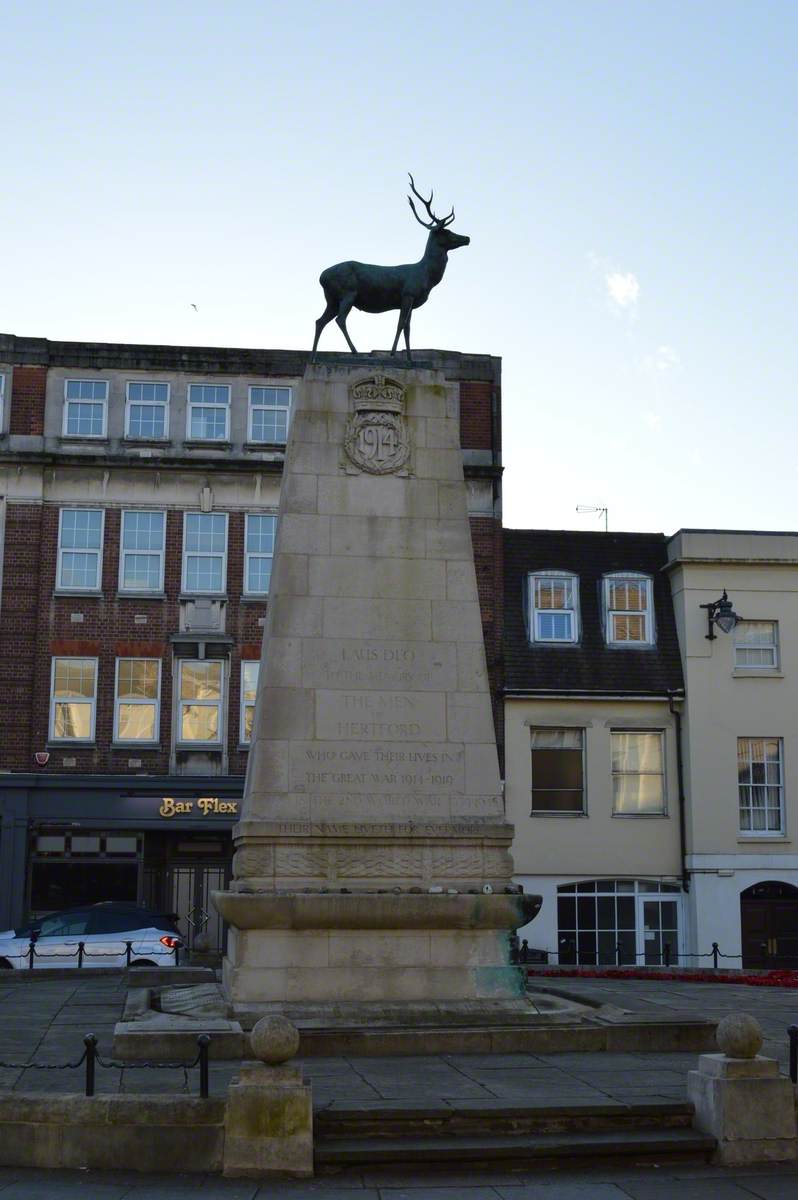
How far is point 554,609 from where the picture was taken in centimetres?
3856

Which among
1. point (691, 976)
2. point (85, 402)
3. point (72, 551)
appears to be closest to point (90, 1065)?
point (691, 976)

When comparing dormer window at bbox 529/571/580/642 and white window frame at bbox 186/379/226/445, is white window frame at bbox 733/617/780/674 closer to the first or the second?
dormer window at bbox 529/571/580/642

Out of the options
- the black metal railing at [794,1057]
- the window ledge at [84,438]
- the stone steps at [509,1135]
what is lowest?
the stone steps at [509,1135]

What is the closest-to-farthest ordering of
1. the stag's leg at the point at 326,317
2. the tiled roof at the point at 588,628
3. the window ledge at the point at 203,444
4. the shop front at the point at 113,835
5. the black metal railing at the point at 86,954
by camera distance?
the stag's leg at the point at 326,317 → the black metal railing at the point at 86,954 → the shop front at the point at 113,835 → the tiled roof at the point at 588,628 → the window ledge at the point at 203,444

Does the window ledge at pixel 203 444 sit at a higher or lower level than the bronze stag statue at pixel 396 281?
higher

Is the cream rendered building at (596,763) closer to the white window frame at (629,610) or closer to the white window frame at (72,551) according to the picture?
the white window frame at (629,610)

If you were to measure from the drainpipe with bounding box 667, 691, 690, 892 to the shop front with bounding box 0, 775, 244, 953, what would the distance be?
11909 mm

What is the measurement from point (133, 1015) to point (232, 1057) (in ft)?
8.06

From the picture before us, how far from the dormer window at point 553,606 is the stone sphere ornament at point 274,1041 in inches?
1106

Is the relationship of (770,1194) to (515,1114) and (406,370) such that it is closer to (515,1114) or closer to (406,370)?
(515,1114)

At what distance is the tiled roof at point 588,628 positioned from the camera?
37281mm

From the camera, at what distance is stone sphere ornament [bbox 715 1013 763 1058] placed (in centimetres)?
1113

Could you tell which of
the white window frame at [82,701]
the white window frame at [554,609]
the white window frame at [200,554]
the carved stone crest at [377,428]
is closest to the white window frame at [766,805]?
the white window frame at [554,609]

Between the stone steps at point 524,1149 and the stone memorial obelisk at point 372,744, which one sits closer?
the stone steps at point 524,1149
